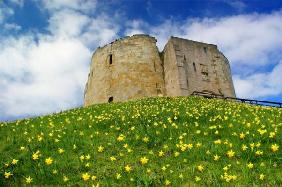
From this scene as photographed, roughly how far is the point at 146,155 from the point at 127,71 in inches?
1492

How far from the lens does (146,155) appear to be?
1153cm

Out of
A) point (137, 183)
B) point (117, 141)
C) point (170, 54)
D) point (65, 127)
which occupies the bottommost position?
point (137, 183)

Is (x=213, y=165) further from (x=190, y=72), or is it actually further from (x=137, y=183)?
(x=190, y=72)

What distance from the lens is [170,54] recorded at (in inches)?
1959

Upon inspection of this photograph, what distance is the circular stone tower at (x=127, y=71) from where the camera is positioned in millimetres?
48156

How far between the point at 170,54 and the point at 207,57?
516 cm

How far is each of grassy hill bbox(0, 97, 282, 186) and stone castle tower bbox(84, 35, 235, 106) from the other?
32063 mm

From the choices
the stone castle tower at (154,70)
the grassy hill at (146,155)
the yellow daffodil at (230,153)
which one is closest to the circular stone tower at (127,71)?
the stone castle tower at (154,70)

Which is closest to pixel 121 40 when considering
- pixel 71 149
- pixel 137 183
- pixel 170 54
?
pixel 170 54

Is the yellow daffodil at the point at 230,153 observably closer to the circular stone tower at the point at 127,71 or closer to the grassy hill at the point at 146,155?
the grassy hill at the point at 146,155

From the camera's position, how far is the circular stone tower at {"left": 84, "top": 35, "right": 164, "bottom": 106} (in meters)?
48.2

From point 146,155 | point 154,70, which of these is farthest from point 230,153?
point 154,70

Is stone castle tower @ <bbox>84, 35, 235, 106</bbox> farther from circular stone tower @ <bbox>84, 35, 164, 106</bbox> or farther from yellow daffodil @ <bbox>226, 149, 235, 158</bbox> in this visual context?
yellow daffodil @ <bbox>226, 149, 235, 158</bbox>

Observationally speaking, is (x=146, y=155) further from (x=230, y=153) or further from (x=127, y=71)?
(x=127, y=71)
